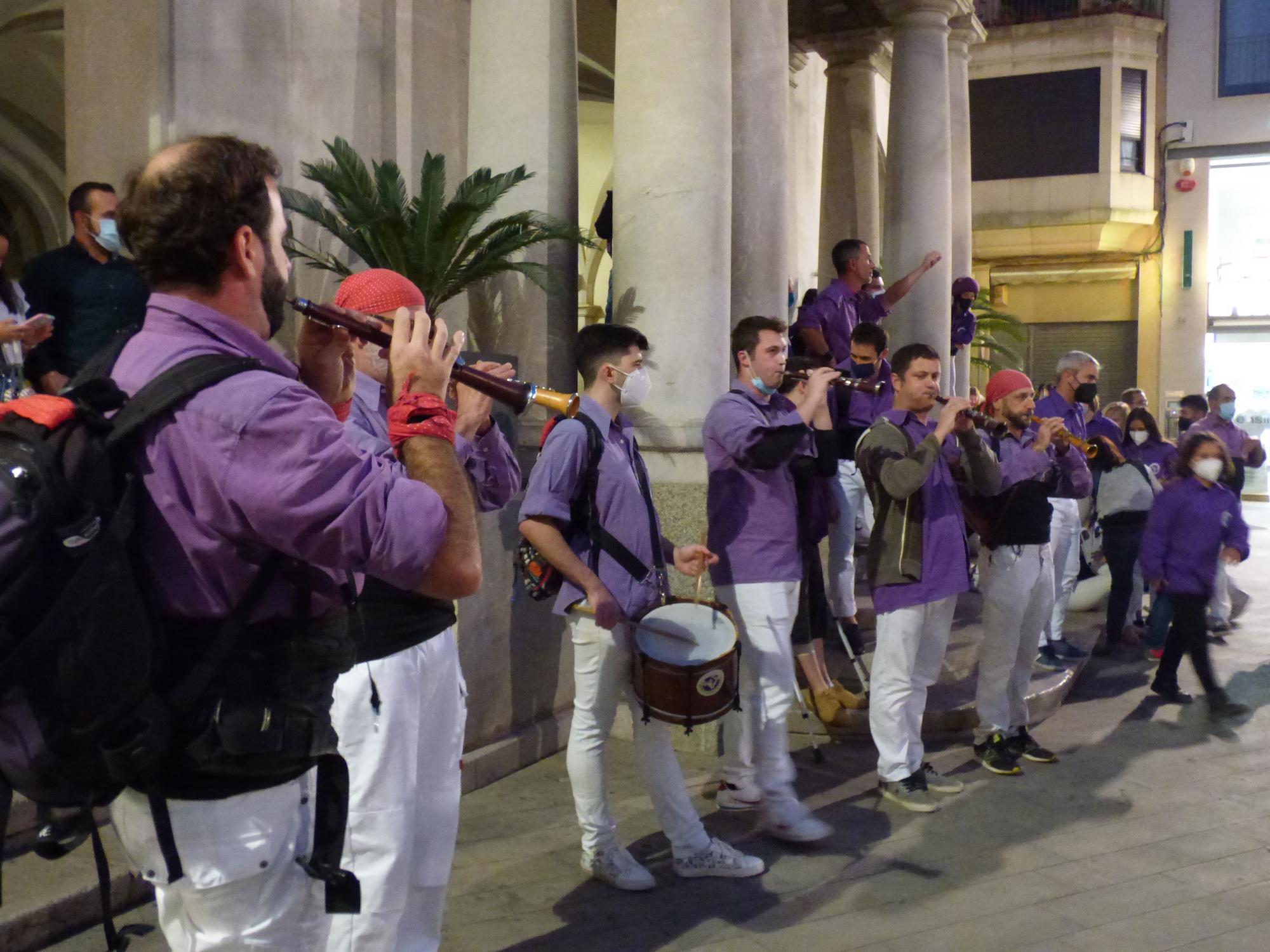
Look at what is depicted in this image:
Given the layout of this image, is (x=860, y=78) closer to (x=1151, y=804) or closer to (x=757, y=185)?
(x=757, y=185)

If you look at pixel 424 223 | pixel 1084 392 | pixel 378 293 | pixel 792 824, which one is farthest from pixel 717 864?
pixel 1084 392

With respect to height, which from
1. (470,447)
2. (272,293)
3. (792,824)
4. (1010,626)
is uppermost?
(272,293)

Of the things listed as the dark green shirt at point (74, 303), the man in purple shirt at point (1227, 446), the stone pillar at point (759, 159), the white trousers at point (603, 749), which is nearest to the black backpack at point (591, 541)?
the white trousers at point (603, 749)

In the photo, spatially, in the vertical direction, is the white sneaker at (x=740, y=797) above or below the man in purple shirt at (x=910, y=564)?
below

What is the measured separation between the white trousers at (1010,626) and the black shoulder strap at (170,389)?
5335 millimetres

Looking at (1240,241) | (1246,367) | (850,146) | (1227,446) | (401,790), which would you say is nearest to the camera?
(401,790)

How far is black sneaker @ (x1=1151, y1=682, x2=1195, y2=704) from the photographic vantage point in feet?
27.5

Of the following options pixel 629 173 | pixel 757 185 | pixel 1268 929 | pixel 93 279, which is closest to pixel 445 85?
pixel 629 173

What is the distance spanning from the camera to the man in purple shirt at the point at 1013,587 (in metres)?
6.53

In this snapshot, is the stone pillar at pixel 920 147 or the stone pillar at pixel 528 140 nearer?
the stone pillar at pixel 528 140

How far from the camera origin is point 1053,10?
1073 inches

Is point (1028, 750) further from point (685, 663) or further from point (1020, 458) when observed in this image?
point (685, 663)

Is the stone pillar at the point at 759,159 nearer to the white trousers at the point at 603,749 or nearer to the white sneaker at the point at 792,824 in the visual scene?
the white sneaker at the point at 792,824

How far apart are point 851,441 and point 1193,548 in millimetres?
2384
